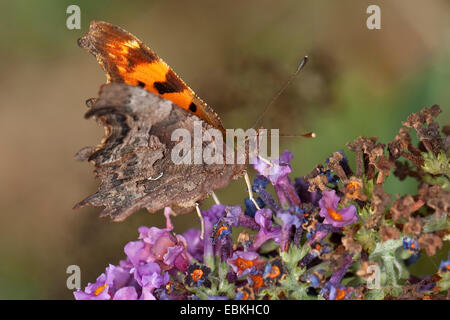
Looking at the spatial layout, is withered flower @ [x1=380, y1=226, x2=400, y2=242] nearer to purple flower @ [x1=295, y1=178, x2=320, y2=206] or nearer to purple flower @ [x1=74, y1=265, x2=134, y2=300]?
purple flower @ [x1=295, y1=178, x2=320, y2=206]

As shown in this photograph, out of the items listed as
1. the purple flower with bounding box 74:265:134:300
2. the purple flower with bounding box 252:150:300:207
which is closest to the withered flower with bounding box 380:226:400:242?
the purple flower with bounding box 252:150:300:207

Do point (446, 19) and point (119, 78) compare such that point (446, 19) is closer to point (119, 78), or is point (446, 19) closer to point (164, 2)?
point (164, 2)

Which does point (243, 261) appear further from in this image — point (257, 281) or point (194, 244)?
point (194, 244)

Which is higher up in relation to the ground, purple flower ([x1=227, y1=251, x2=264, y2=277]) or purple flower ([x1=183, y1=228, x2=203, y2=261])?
purple flower ([x1=183, y1=228, x2=203, y2=261])

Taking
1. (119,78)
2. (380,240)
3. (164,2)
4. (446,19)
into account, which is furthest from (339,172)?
(164,2)

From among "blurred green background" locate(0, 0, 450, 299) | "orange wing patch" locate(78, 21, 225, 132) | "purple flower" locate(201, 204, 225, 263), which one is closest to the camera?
"purple flower" locate(201, 204, 225, 263)

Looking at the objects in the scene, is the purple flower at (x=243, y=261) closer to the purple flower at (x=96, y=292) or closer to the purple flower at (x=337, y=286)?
the purple flower at (x=337, y=286)
